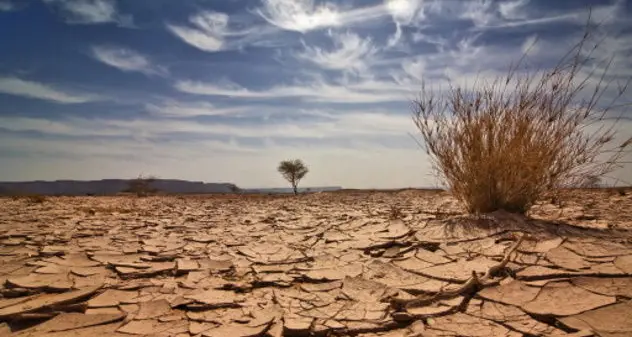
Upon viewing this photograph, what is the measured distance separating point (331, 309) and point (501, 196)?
2.33 metres

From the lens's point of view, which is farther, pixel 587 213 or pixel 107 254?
pixel 587 213

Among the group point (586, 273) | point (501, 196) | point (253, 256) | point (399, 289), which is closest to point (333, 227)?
point (253, 256)

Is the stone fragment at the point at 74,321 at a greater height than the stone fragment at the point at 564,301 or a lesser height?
lesser

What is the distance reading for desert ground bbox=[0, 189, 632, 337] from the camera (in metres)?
1.83

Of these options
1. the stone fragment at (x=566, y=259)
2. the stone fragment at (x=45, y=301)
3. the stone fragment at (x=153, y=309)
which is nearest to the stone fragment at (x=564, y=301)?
the stone fragment at (x=566, y=259)

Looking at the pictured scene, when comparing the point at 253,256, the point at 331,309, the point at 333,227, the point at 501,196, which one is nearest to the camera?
the point at 331,309

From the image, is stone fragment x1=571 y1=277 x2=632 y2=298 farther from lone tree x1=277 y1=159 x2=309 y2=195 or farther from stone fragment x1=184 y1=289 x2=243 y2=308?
lone tree x1=277 y1=159 x2=309 y2=195

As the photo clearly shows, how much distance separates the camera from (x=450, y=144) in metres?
3.83

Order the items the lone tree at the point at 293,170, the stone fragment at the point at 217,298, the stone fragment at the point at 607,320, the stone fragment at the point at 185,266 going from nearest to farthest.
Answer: the stone fragment at the point at 607,320
the stone fragment at the point at 217,298
the stone fragment at the point at 185,266
the lone tree at the point at 293,170

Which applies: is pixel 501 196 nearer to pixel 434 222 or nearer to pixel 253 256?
pixel 434 222

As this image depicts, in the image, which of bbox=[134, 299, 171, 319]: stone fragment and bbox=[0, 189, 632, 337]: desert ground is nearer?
bbox=[0, 189, 632, 337]: desert ground

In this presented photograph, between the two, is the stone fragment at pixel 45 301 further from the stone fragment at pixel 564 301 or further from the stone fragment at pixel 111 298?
the stone fragment at pixel 564 301

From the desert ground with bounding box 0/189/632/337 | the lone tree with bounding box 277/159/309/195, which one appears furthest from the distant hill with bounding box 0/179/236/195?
the desert ground with bounding box 0/189/632/337

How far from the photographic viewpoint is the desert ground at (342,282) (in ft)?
6.01
